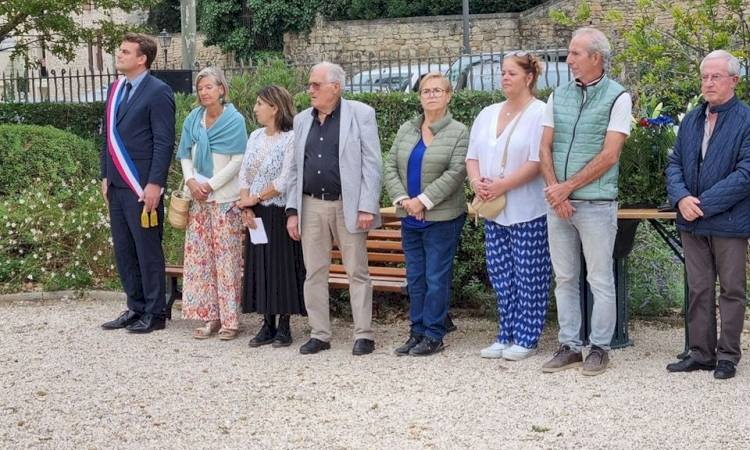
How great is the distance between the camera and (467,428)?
5758 mm

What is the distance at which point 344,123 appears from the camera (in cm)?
736

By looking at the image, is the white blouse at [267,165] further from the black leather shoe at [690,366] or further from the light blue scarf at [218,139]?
the black leather shoe at [690,366]

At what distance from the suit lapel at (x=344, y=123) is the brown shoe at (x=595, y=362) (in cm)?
192

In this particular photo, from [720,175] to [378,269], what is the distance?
2726mm

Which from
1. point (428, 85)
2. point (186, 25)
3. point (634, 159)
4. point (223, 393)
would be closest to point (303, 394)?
point (223, 393)

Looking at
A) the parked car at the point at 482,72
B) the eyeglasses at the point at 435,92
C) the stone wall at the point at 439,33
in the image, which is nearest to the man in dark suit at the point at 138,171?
the eyeglasses at the point at 435,92

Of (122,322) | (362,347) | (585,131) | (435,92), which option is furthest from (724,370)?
(122,322)

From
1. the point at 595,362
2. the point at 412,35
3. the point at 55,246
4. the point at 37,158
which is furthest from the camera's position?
the point at 412,35

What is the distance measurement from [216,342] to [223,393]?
1419 millimetres

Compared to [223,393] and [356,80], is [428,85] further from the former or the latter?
[356,80]

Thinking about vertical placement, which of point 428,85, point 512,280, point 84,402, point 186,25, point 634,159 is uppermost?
point 186,25

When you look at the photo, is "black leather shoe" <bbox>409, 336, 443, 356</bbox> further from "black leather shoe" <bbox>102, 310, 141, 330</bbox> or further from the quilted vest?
"black leather shoe" <bbox>102, 310, 141, 330</bbox>

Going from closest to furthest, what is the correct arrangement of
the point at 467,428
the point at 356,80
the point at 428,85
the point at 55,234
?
the point at 467,428 < the point at 428,85 < the point at 55,234 < the point at 356,80

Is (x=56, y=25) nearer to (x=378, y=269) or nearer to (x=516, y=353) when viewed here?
(x=378, y=269)
